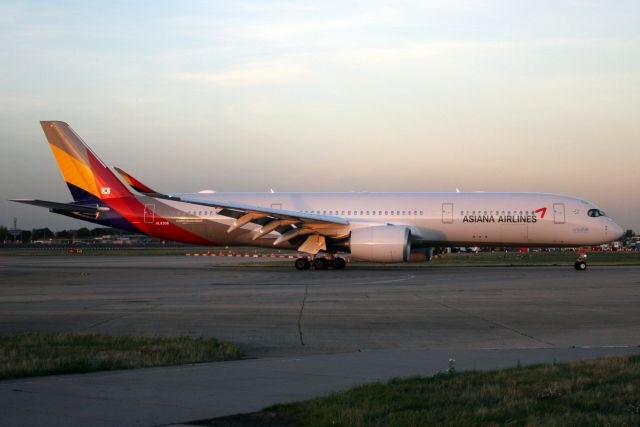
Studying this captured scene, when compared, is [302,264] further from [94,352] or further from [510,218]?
[94,352]

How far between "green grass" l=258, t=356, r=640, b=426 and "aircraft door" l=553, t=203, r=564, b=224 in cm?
2585

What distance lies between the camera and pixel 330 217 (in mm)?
33094

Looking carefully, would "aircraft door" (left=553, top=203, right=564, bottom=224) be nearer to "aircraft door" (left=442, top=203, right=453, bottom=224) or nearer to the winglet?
"aircraft door" (left=442, top=203, right=453, bottom=224)

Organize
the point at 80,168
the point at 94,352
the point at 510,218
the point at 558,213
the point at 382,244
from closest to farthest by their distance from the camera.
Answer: the point at 94,352 < the point at 382,244 < the point at 558,213 < the point at 510,218 < the point at 80,168

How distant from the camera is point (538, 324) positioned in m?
13.1

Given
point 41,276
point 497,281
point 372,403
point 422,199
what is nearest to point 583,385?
point 372,403

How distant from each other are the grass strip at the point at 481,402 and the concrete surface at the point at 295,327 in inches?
19.6

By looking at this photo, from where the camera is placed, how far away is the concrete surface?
6.75m

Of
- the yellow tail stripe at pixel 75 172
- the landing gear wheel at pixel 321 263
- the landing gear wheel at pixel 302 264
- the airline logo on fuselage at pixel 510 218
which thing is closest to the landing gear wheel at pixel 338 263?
the landing gear wheel at pixel 321 263

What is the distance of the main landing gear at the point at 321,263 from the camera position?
33031 mm

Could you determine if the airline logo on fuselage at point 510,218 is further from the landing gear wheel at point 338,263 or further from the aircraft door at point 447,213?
the landing gear wheel at point 338,263

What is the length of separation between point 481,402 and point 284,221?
25.8 meters

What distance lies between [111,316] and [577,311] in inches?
361

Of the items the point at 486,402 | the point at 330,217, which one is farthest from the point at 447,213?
the point at 486,402
